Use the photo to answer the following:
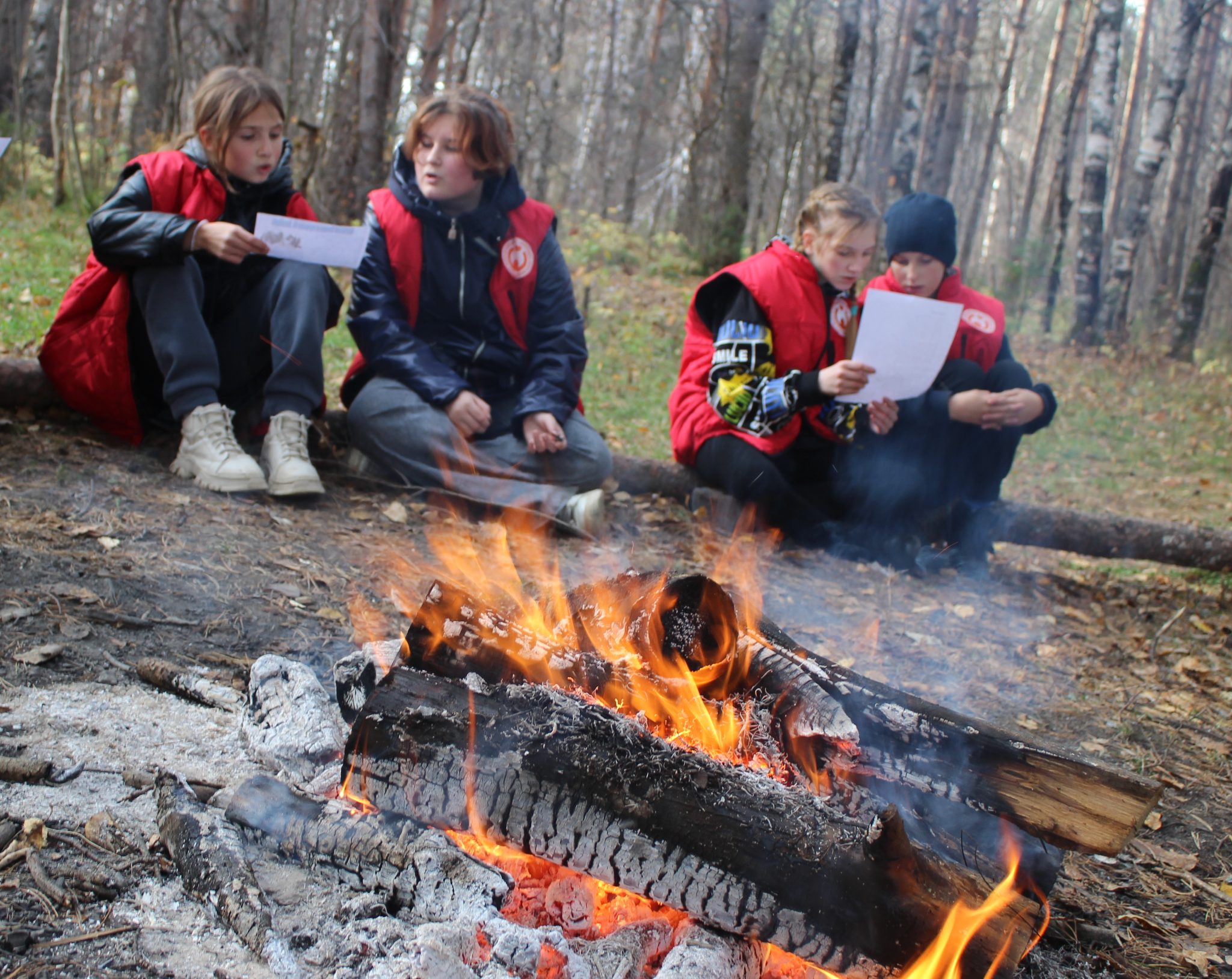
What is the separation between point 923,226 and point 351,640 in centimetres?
305

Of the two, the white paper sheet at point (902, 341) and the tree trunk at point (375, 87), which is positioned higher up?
the tree trunk at point (375, 87)

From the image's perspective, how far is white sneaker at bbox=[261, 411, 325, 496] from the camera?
391 cm

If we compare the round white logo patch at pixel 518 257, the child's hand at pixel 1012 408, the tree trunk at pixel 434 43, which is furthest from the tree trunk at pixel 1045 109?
the round white logo patch at pixel 518 257

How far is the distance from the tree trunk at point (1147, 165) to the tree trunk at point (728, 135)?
5.45 metres

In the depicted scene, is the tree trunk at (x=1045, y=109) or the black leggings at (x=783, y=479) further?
the tree trunk at (x=1045, y=109)

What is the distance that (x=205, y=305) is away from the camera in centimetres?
418

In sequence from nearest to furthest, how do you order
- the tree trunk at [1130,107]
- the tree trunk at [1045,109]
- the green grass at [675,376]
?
the green grass at [675,376]
the tree trunk at [1045,109]
the tree trunk at [1130,107]

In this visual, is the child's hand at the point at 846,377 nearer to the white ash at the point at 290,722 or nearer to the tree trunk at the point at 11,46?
the white ash at the point at 290,722

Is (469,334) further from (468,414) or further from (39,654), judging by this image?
(39,654)

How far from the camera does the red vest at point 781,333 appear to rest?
Answer: 4.30 m

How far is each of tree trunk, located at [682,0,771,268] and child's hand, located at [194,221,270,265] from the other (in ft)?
31.4

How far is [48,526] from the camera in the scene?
3.14 meters

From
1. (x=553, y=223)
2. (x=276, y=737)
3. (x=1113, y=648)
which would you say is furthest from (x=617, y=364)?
(x=276, y=737)

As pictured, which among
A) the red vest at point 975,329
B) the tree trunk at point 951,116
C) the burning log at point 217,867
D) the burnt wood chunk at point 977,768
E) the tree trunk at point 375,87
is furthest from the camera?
the tree trunk at point 951,116
